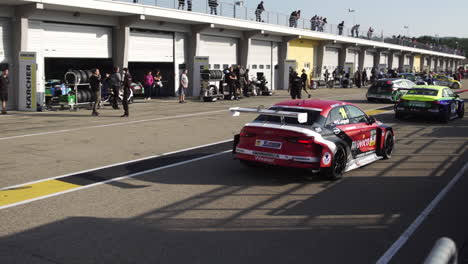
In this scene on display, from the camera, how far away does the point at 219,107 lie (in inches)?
925

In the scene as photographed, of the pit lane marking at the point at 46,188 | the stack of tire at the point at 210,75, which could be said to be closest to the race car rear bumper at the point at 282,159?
the pit lane marking at the point at 46,188

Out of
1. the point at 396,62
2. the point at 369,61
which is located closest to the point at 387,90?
the point at 369,61

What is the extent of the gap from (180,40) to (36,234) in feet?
87.9

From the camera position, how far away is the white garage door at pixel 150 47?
91.3 feet

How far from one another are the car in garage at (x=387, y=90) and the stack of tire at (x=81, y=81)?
1525 centimetres

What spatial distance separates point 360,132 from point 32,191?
5.98 m

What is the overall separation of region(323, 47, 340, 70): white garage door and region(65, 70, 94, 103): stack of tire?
34.0 meters

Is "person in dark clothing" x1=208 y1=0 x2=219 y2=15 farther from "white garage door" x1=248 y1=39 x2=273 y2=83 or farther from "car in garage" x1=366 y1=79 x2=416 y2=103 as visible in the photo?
"car in garage" x1=366 y1=79 x2=416 y2=103

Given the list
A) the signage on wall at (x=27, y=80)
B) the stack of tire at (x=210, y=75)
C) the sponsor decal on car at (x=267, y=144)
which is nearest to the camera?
the sponsor decal on car at (x=267, y=144)

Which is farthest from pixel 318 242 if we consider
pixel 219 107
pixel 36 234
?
pixel 219 107

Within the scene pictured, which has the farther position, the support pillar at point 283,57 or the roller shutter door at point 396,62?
the roller shutter door at point 396,62

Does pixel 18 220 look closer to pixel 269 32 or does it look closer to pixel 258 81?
pixel 258 81

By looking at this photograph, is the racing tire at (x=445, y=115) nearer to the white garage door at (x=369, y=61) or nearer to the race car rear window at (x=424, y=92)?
the race car rear window at (x=424, y=92)

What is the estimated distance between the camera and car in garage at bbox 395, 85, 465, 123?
17469 mm
